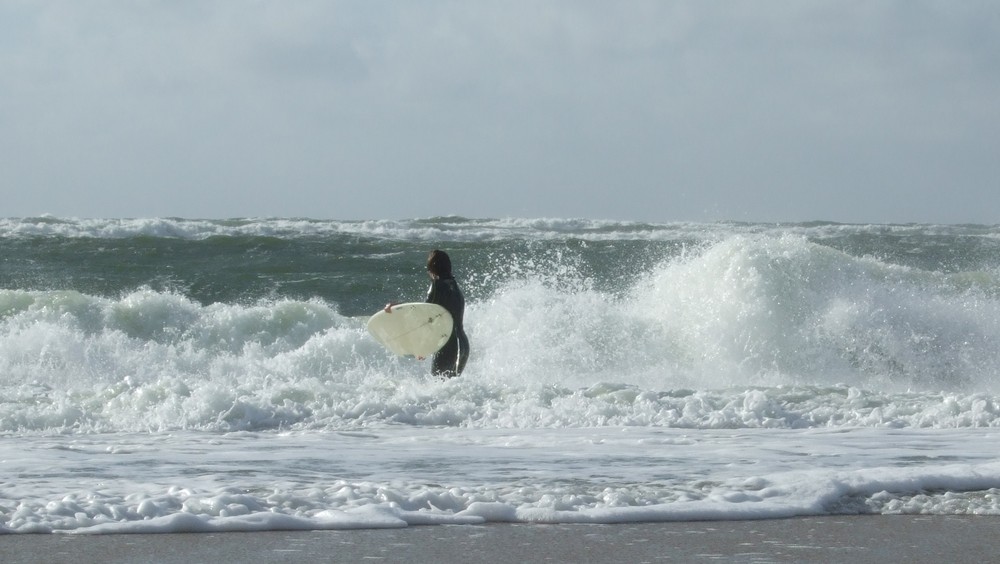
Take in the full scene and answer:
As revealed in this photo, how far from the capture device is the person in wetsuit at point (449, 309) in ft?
31.0

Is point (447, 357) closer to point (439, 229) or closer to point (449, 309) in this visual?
point (449, 309)

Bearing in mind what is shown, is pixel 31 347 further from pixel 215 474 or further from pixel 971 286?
pixel 971 286

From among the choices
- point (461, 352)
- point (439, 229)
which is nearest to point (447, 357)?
point (461, 352)

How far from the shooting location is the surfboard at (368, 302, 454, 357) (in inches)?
368

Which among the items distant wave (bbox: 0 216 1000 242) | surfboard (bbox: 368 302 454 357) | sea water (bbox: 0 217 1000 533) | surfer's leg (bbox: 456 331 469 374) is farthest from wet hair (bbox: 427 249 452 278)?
distant wave (bbox: 0 216 1000 242)

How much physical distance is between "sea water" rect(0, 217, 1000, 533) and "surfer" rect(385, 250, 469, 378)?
38 centimetres

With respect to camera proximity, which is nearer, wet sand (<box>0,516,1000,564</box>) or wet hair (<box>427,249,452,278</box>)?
wet sand (<box>0,516,1000,564</box>)

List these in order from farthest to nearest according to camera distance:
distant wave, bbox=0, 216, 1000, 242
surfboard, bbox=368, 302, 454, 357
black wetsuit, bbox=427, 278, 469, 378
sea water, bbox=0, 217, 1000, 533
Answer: distant wave, bbox=0, 216, 1000, 242
black wetsuit, bbox=427, 278, 469, 378
surfboard, bbox=368, 302, 454, 357
sea water, bbox=0, 217, 1000, 533

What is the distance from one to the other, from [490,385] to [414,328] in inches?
37.4

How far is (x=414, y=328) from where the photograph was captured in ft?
31.1

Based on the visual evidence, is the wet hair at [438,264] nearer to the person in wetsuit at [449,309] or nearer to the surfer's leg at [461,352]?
the person in wetsuit at [449,309]

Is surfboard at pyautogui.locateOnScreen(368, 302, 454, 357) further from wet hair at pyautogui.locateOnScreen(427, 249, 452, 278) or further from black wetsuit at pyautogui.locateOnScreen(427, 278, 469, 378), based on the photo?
wet hair at pyautogui.locateOnScreen(427, 249, 452, 278)

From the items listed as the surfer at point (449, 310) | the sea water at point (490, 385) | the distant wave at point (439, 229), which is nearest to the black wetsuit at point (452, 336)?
the surfer at point (449, 310)

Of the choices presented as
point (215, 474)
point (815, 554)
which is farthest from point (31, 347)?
point (815, 554)
